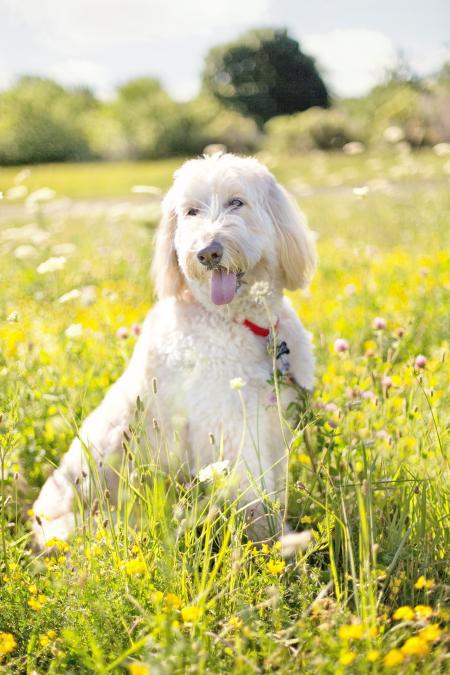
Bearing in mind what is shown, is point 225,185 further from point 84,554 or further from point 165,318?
point 84,554

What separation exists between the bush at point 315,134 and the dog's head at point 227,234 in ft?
79.6

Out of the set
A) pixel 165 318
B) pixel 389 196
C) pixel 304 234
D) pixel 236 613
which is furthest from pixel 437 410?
pixel 389 196

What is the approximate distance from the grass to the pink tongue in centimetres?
60

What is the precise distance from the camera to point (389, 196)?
1073cm

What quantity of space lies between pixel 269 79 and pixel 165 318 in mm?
49361

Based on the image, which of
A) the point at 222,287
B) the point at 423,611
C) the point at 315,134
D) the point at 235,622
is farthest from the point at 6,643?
the point at 315,134

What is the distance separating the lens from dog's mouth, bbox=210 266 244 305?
2611 millimetres

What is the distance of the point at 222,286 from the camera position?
262 centimetres

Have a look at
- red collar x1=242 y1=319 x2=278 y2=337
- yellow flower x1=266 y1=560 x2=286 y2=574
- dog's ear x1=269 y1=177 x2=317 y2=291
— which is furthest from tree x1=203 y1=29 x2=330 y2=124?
yellow flower x1=266 y1=560 x2=286 y2=574

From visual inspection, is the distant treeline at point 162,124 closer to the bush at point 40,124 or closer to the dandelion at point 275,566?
the bush at point 40,124

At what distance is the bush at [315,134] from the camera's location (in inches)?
1037

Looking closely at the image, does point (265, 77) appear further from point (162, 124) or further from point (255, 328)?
point (255, 328)

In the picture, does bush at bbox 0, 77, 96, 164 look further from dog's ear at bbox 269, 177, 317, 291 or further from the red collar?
the red collar

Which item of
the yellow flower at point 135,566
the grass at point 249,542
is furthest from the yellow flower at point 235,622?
the yellow flower at point 135,566
